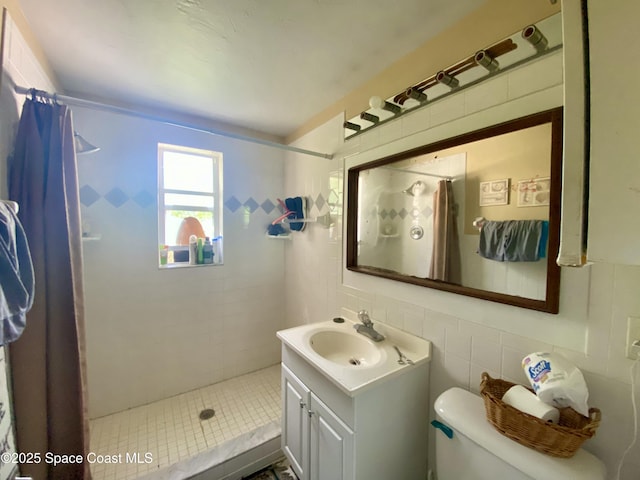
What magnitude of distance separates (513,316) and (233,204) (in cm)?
212

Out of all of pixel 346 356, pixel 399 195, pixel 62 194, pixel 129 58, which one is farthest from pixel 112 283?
pixel 399 195

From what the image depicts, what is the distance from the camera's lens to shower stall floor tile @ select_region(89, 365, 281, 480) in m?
1.50

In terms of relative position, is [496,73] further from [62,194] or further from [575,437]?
[62,194]

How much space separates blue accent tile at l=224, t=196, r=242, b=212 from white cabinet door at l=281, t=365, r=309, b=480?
4.71 ft

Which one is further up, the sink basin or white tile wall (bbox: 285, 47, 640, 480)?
white tile wall (bbox: 285, 47, 640, 480)

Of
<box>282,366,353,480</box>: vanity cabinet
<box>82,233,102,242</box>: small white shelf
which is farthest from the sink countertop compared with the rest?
<box>82,233,102,242</box>: small white shelf

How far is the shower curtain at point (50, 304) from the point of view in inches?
41.3

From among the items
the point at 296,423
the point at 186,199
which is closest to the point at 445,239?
the point at 296,423

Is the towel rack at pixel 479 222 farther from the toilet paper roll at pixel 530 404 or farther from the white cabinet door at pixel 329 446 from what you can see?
the white cabinet door at pixel 329 446

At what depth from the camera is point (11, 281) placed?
724 millimetres

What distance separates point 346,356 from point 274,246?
1.36 meters

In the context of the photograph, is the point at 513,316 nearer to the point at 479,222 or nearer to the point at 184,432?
the point at 479,222

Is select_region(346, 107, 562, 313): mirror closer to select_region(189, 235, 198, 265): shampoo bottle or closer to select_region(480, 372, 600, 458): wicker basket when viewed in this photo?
select_region(480, 372, 600, 458): wicker basket

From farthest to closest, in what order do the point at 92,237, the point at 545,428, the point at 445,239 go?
the point at 92,237 < the point at 445,239 < the point at 545,428
